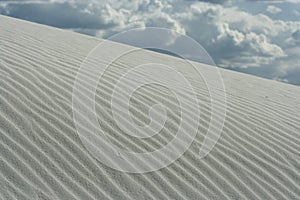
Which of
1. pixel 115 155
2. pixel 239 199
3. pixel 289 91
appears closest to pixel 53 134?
pixel 115 155

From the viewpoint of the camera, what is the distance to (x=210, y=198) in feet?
13.1

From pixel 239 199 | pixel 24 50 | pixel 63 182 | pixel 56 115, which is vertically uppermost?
pixel 24 50

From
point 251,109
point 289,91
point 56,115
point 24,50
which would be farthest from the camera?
point 289,91

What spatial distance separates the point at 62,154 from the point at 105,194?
65 cm

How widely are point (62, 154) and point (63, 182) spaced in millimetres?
392

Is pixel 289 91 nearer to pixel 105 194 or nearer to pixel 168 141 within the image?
pixel 168 141

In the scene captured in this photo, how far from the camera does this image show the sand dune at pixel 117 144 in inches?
151

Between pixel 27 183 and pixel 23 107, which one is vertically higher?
pixel 23 107

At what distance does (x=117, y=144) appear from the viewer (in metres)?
4.51

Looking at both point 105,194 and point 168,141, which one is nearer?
point 105,194

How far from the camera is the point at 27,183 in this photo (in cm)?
369

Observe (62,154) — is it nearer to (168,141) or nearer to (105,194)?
(105,194)

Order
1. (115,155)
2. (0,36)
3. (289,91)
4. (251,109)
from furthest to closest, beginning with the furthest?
(289,91), (0,36), (251,109), (115,155)

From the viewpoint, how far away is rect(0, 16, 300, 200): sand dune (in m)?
3.85
